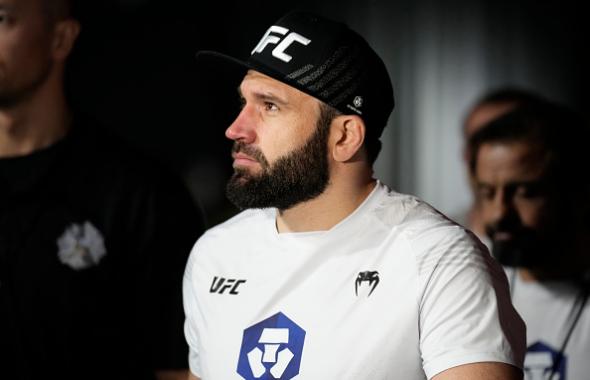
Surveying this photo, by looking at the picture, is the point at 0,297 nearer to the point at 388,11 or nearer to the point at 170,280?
the point at 170,280

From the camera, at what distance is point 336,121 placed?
2543 mm

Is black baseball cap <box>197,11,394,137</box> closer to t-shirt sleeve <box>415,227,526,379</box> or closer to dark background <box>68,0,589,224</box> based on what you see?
t-shirt sleeve <box>415,227,526,379</box>

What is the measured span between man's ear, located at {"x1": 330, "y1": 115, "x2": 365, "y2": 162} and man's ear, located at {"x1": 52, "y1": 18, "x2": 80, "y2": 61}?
921 mm

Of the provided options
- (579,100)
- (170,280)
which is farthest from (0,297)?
(579,100)

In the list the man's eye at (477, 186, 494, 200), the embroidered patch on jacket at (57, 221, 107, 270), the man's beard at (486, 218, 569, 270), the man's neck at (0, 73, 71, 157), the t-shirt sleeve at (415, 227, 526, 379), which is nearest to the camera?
the t-shirt sleeve at (415, 227, 526, 379)

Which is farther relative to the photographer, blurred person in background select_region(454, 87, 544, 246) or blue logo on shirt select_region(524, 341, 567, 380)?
blurred person in background select_region(454, 87, 544, 246)

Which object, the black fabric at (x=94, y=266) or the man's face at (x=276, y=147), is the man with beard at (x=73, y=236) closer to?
the black fabric at (x=94, y=266)

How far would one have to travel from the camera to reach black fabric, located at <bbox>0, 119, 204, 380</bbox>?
279 cm

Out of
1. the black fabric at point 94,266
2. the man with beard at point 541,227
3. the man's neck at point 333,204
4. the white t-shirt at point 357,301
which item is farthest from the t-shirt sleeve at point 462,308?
the man with beard at point 541,227

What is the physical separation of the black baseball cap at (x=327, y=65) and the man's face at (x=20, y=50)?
2.08 ft

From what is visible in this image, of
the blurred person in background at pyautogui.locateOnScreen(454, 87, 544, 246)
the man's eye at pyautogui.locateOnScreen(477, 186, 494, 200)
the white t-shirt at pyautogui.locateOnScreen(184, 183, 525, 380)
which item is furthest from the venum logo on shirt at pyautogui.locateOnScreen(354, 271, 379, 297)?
the blurred person in background at pyautogui.locateOnScreen(454, 87, 544, 246)

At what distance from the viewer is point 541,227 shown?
11.4ft

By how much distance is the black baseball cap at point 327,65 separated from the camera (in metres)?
2.48

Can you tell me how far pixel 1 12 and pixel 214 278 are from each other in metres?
0.95
